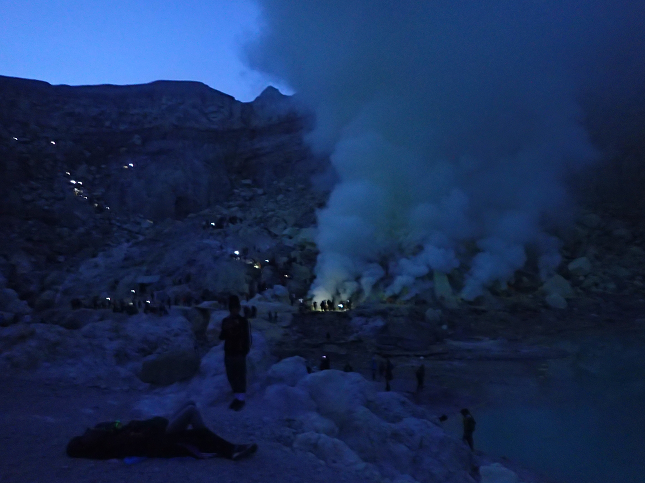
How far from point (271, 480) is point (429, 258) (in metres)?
23.5

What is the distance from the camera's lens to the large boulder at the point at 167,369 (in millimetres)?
7598

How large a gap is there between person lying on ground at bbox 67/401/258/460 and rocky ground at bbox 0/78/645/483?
112mm

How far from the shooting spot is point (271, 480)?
4.07m

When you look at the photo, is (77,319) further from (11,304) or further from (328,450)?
(328,450)

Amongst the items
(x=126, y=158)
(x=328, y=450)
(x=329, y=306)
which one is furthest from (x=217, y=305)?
(x=126, y=158)

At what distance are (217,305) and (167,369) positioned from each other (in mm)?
11403

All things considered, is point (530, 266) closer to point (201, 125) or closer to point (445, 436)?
point (445, 436)

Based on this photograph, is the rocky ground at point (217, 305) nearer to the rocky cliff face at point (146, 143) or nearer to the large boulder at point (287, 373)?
the large boulder at point (287, 373)

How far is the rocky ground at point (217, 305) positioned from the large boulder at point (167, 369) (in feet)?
0.10

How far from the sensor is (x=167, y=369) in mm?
7652

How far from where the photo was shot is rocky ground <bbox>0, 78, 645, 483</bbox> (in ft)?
19.7

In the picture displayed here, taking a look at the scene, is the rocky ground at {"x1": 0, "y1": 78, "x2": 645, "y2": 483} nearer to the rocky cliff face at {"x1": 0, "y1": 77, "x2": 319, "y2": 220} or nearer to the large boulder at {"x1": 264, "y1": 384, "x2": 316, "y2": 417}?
the large boulder at {"x1": 264, "y1": 384, "x2": 316, "y2": 417}

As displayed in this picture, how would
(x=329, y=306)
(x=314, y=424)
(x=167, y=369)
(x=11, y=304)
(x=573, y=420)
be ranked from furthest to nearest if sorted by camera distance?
(x=329, y=306) → (x=11, y=304) → (x=573, y=420) → (x=167, y=369) → (x=314, y=424)

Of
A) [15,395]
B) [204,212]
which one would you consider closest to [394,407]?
[15,395]
